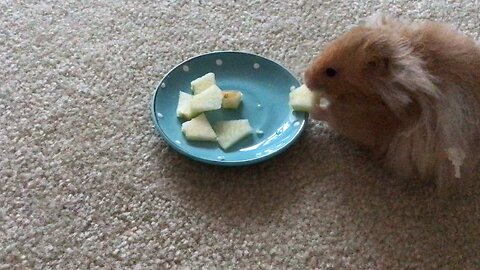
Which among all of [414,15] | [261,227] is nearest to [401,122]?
[261,227]

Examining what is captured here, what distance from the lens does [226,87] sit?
1.26 m

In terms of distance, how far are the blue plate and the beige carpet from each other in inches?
1.2

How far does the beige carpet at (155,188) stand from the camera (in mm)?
1039

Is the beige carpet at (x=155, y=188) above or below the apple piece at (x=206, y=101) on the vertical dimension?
below

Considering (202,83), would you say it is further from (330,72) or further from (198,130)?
(330,72)

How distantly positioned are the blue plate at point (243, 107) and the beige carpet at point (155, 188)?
32 millimetres

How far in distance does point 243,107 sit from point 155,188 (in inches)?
8.9

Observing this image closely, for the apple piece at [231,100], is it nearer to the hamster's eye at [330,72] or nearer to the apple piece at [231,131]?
the apple piece at [231,131]

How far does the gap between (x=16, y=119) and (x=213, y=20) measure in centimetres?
45

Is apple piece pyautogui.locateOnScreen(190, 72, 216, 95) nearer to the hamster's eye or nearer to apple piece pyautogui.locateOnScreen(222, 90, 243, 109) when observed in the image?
Result: apple piece pyautogui.locateOnScreen(222, 90, 243, 109)

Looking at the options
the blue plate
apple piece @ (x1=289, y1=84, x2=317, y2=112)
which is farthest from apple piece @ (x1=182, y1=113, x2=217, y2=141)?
apple piece @ (x1=289, y1=84, x2=317, y2=112)

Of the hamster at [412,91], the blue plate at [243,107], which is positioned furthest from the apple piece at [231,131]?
the hamster at [412,91]

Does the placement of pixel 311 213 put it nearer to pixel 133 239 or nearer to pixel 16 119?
pixel 133 239

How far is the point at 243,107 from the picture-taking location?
123 centimetres
